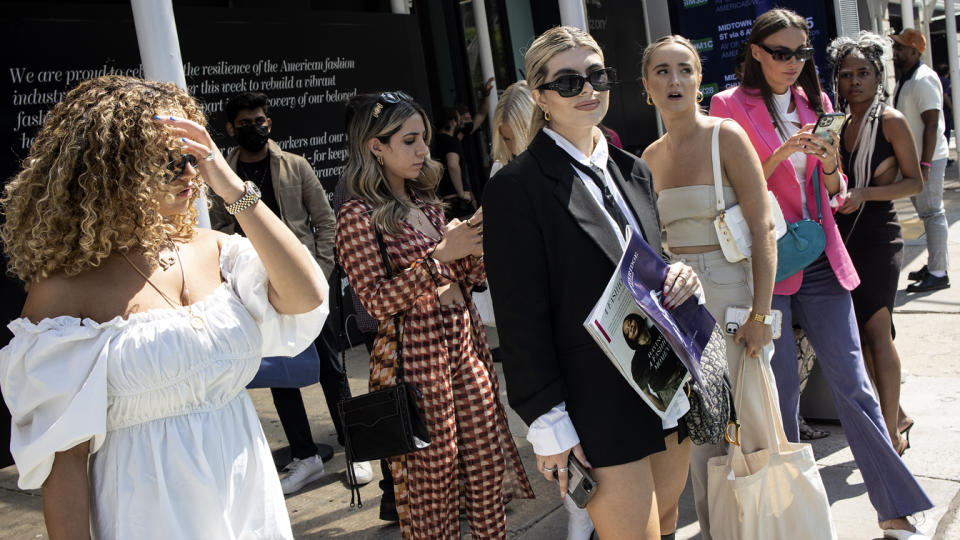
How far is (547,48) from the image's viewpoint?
2.52 metres

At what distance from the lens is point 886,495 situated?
3.31 m

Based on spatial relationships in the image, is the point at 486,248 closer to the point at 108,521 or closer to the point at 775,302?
the point at 108,521

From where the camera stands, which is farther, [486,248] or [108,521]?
[486,248]

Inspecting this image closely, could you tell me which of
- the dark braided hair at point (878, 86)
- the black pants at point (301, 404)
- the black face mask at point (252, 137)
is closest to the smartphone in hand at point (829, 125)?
the dark braided hair at point (878, 86)

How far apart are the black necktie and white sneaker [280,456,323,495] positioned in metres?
2.76

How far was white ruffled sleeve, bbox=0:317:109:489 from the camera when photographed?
1.80 m

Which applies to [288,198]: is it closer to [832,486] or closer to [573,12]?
[573,12]

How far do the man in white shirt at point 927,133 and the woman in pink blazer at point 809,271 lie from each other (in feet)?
12.4

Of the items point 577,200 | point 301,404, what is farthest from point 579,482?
point 301,404

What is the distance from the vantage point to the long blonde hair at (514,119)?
13.9 ft

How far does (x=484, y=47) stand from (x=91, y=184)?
8.54m

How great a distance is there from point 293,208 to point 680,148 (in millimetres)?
2453

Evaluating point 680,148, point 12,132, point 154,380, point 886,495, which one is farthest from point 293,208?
point 886,495

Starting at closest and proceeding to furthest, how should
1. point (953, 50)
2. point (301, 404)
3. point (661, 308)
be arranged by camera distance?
point (661, 308)
point (301, 404)
point (953, 50)
